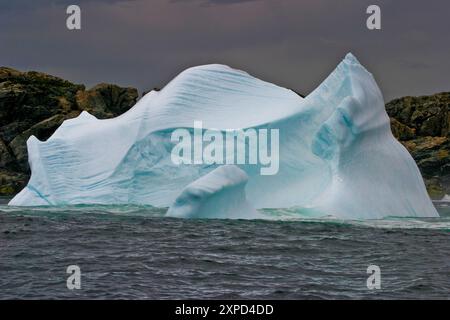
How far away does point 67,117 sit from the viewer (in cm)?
5672

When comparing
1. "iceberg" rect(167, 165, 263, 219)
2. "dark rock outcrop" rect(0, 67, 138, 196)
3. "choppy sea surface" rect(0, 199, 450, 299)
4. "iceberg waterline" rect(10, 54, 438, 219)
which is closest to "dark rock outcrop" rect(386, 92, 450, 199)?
"dark rock outcrop" rect(0, 67, 138, 196)

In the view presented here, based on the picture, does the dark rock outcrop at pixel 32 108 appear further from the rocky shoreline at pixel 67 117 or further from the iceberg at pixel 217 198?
the iceberg at pixel 217 198

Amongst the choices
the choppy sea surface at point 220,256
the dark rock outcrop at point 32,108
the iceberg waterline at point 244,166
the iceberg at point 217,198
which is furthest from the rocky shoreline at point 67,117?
the iceberg at point 217,198

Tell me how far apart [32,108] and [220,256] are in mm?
45310

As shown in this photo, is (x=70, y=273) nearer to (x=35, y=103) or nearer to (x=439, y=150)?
(x=35, y=103)

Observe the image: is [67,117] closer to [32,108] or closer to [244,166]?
[32,108]

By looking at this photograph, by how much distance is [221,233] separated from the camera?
18.8 meters

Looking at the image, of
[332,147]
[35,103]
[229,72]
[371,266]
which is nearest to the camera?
[371,266]

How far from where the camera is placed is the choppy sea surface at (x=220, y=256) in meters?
12.4

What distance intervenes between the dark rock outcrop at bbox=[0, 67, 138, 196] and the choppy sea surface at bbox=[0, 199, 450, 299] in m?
33.4

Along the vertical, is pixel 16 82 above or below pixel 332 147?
above

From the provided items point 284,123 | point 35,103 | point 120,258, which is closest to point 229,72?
point 284,123

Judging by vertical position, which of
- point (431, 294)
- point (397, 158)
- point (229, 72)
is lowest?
point (431, 294)

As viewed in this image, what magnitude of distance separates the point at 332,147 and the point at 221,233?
16.1 feet
